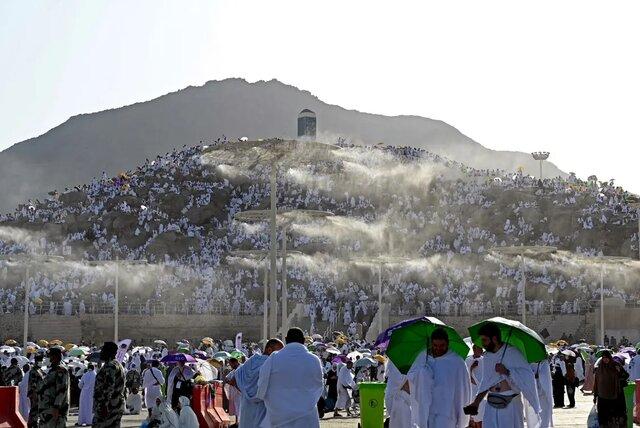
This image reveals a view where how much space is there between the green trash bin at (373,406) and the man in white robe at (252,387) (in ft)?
18.8

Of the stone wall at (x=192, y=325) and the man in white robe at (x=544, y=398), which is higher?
the man in white robe at (x=544, y=398)

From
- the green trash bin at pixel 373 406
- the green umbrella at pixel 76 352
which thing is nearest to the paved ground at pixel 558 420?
the green trash bin at pixel 373 406

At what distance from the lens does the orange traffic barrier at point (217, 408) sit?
1889cm

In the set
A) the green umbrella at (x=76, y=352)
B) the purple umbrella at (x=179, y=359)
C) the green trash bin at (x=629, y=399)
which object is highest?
the purple umbrella at (x=179, y=359)

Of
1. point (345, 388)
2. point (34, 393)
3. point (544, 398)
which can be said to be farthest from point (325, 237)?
point (544, 398)

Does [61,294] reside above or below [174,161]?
below

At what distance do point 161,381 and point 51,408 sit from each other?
865cm

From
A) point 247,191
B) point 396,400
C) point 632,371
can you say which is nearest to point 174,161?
point 247,191

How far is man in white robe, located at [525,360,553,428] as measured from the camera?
1146 cm

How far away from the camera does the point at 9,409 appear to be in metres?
13.9

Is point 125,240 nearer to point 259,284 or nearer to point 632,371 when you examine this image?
point 259,284

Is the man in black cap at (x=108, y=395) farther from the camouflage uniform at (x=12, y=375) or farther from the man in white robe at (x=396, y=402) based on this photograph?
the camouflage uniform at (x=12, y=375)

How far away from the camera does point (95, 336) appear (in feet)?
205

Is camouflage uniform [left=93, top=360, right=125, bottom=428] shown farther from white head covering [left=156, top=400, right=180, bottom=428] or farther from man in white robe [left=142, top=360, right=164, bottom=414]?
man in white robe [left=142, top=360, right=164, bottom=414]
